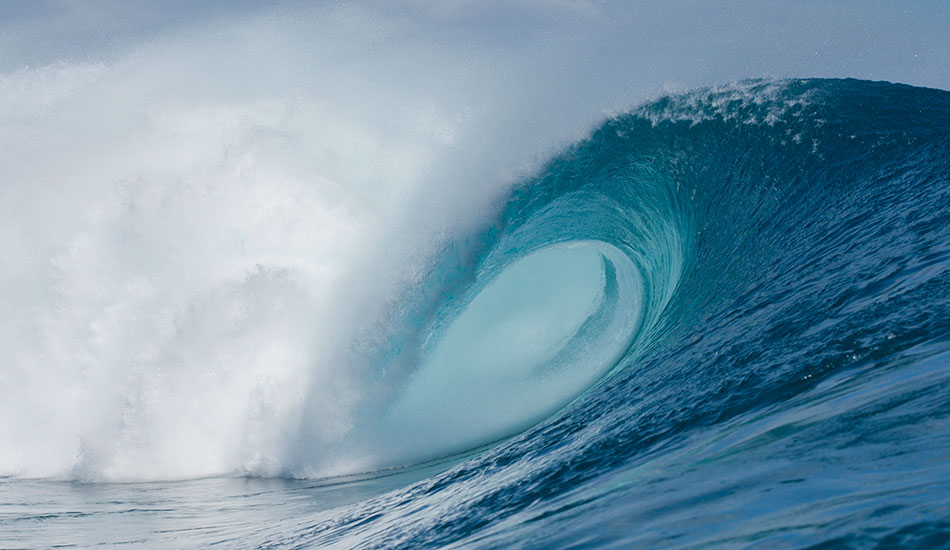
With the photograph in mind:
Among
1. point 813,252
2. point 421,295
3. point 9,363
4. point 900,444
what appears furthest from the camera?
point 9,363

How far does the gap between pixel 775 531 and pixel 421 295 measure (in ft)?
24.4

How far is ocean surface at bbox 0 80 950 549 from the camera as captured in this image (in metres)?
2.71

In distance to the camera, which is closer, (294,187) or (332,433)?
(332,433)

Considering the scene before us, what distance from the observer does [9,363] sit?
1201 cm

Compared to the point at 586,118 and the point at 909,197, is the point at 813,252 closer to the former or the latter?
the point at 909,197

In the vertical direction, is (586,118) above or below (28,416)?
above

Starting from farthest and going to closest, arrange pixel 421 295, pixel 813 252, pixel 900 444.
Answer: pixel 421 295, pixel 813 252, pixel 900 444

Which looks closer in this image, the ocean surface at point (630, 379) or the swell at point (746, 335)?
the swell at point (746, 335)

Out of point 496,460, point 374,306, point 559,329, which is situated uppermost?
point 374,306

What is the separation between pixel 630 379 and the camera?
18.4 feet

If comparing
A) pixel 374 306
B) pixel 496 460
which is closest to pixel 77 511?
pixel 374 306

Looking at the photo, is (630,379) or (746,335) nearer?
(746,335)

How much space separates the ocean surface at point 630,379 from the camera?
2711mm

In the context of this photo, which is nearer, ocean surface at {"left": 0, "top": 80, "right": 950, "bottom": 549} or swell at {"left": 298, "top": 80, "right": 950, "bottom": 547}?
swell at {"left": 298, "top": 80, "right": 950, "bottom": 547}
